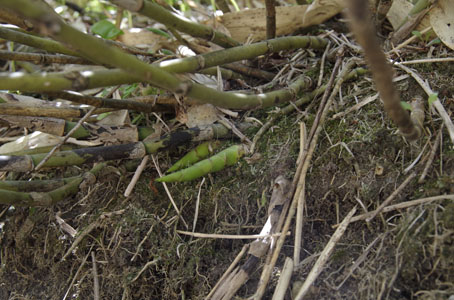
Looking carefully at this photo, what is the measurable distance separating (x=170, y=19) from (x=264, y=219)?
598 millimetres

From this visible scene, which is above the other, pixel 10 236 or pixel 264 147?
pixel 264 147

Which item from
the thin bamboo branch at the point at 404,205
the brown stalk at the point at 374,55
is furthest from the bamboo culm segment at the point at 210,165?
the brown stalk at the point at 374,55

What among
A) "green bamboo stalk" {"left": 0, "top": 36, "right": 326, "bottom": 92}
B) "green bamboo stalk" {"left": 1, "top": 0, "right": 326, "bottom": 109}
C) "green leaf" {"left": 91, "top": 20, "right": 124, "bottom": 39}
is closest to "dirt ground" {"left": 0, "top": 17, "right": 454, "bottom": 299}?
"green bamboo stalk" {"left": 0, "top": 36, "right": 326, "bottom": 92}

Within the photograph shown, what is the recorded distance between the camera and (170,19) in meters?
1.10

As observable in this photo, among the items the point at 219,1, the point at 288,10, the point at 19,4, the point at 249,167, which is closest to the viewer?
the point at 19,4

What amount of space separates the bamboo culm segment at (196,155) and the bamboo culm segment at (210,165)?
7 centimetres

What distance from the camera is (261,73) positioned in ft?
4.98

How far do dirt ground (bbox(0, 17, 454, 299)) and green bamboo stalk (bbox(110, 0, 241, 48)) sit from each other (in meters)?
0.28

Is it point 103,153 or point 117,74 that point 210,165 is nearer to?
point 103,153

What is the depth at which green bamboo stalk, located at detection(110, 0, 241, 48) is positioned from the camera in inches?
37.0

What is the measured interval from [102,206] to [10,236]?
352mm

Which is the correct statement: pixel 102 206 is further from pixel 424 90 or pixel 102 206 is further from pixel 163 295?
pixel 424 90

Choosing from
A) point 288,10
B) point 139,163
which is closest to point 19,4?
point 139,163

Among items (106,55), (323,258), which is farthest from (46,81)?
(323,258)
